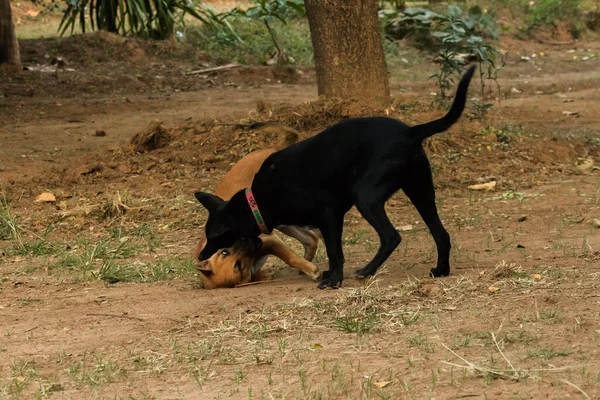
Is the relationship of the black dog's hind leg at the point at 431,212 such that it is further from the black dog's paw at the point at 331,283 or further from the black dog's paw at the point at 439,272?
the black dog's paw at the point at 331,283

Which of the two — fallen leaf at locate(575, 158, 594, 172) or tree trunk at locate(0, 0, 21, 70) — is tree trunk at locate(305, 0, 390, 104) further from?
tree trunk at locate(0, 0, 21, 70)

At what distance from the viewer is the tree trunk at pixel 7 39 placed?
14.0 metres

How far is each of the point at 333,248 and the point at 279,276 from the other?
0.89 meters

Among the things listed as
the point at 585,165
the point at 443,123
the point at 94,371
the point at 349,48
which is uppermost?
the point at 349,48

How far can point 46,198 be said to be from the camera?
854 centimetres

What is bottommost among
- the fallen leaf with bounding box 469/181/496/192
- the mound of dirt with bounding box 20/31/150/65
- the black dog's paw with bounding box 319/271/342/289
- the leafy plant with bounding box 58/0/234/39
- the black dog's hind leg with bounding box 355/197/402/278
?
the fallen leaf with bounding box 469/181/496/192

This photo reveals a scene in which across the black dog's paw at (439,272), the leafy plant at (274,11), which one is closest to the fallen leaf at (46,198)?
the black dog's paw at (439,272)

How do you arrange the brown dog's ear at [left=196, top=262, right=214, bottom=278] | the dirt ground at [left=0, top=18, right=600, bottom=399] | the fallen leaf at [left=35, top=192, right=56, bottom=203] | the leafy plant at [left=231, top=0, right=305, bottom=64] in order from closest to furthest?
1. the dirt ground at [left=0, top=18, right=600, bottom=399]
2. the brown dog's ear at [left=196, top=262, right=214, bottom=278]
3. the fallen leaf at [left=35, top=192, right=56, bottom=203]
4. the leafy plant at [left=231, top=0, right=305, bottom=64]

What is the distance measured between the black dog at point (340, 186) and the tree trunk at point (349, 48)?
3901mm

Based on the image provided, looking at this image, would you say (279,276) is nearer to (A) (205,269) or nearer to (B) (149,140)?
(A) (205,269)

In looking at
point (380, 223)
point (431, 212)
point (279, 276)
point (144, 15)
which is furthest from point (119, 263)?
point (144, 15)

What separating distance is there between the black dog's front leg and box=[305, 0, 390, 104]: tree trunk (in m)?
4.07

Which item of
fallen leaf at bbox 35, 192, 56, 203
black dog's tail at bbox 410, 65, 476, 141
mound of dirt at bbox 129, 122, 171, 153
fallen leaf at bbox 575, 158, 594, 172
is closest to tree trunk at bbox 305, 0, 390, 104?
mound of dirt at bbox 129, 122, 171, 153

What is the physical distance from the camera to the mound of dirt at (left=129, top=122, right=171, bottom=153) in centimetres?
954
